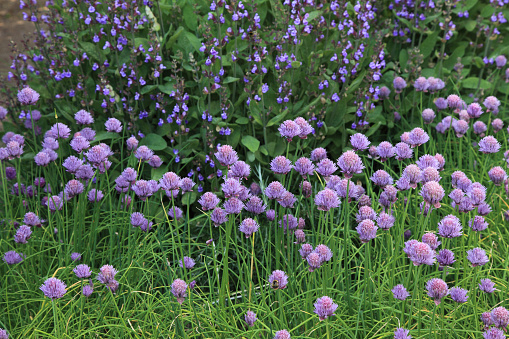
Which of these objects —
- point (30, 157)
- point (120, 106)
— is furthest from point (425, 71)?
point (30, 157)

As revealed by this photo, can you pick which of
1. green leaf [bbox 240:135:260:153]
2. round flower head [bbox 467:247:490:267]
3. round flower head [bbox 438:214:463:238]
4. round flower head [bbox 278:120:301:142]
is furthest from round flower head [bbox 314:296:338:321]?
green leaf [bbox 240:135:260:153]

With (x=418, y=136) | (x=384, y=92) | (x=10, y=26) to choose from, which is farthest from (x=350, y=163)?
(x=10, y=26)

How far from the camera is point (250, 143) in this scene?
3307 millimetres

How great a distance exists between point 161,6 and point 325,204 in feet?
7.22

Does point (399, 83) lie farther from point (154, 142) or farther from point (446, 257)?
point (446, 257)

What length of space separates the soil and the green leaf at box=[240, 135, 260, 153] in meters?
5.97

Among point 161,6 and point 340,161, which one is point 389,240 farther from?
point 161,6

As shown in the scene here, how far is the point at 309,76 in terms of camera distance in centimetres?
350

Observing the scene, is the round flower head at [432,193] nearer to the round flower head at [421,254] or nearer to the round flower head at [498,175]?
the round flower head at [421,254]

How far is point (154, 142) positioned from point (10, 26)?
25.2 feet

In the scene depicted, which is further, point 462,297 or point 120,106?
point 120,106

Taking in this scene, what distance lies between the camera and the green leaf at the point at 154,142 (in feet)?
11.1

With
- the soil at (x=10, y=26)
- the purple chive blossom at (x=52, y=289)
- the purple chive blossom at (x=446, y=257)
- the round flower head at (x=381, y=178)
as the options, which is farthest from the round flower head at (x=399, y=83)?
the soil at (x=10, y=26)

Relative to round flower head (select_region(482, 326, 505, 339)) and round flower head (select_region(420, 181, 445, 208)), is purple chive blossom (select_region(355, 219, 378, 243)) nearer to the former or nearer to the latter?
round flower head (select_region(420, 181, 445, 208))
